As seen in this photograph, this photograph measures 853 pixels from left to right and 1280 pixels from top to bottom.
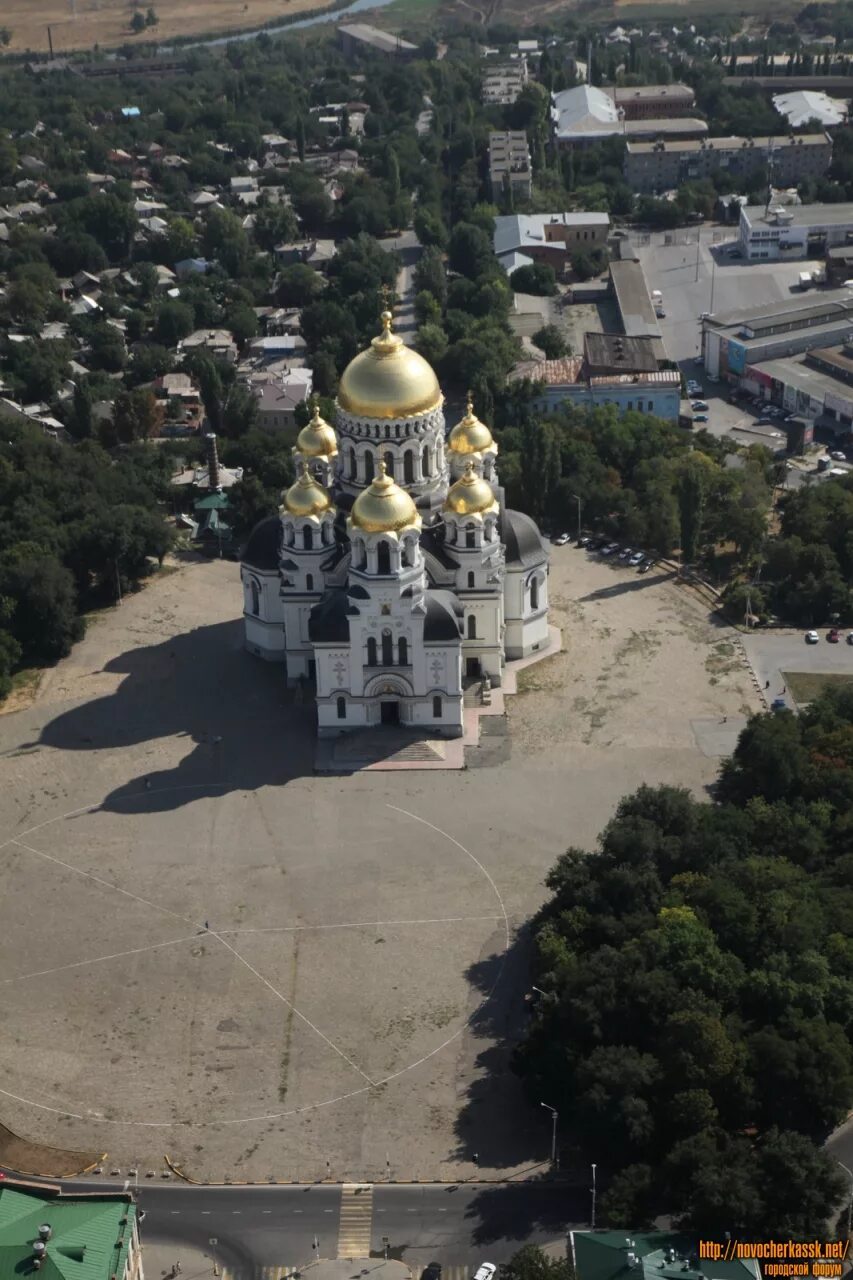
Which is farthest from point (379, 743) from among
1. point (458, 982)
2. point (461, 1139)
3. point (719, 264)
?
point (719, 264)

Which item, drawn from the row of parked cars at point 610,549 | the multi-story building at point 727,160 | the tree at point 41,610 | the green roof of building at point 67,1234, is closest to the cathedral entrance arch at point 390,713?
the tree at point 41,610

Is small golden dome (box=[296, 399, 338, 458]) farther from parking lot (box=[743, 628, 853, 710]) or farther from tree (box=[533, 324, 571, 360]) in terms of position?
tree (box=[533, 324, 571, 360])

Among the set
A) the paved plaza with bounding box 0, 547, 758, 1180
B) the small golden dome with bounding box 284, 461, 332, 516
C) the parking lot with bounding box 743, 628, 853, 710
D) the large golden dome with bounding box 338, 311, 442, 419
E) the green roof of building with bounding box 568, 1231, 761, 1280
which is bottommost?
the paved plaza with bounding box 0, 547, 758, 1180

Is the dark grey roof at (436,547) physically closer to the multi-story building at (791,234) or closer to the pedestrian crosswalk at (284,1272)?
the pedestrian crosswalk at (284,1272)

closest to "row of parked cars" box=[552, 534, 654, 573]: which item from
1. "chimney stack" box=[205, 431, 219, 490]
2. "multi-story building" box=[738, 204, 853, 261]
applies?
"chimney stack" box=[205, 431, 219, 490]

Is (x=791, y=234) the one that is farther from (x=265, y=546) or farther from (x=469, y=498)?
(x=265, y=546)

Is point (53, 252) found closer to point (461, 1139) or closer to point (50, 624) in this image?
point (50, 624)
